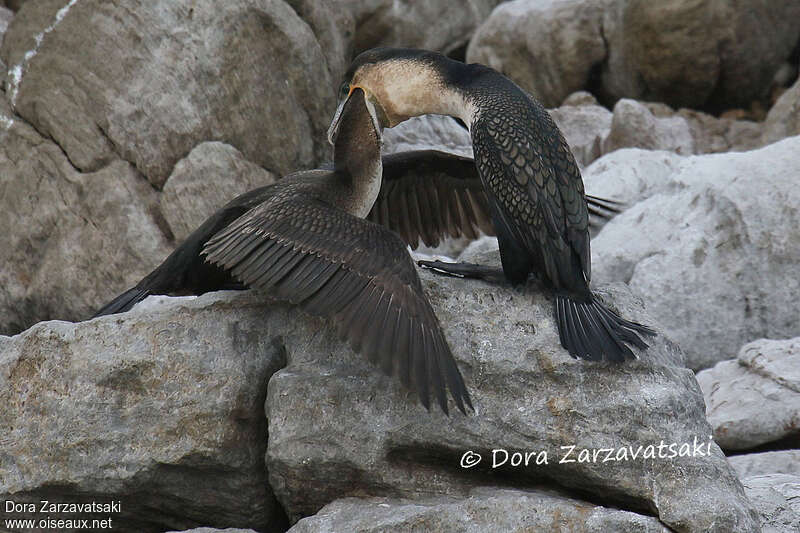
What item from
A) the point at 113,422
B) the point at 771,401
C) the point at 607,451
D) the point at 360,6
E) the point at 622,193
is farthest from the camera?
the point at 360,6

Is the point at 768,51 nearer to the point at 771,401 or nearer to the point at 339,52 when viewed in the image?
the point at 339,52

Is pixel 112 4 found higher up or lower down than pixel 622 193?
higher up

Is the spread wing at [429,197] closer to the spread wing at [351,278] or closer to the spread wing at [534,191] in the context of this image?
the spread wing at [534,191]

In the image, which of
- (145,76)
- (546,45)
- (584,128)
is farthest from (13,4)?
(546,45)

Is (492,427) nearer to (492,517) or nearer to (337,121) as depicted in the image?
(492,517)

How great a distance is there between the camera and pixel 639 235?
6688mm

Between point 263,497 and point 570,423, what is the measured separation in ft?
3.89

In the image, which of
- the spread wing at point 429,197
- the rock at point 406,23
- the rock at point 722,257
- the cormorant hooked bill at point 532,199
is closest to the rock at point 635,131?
the rock at point 722,257

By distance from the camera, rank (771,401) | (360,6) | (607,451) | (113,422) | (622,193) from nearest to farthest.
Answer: (607,451) < (113,422) < (771,401) < (622,193) < (360,6)

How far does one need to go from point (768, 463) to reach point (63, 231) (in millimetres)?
4401

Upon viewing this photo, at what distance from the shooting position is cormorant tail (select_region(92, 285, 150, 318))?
16.1ft

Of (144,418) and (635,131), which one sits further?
(635,131)

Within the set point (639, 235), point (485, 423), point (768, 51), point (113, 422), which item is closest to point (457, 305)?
point (485, 423)

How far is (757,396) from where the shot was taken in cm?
520
